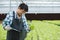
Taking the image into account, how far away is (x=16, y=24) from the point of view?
245 cm

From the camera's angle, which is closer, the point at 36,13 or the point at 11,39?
the point at 11,39

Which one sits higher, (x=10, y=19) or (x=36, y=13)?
(x=10, y=19)

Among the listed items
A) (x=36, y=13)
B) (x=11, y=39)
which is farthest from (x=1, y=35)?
(x=36, y=13)

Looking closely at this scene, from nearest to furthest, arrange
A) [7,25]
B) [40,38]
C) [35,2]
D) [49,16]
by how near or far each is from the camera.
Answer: [7,25] < [40,38] < [49,16] < [35,2]

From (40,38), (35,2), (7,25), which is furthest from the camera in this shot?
(35,2)

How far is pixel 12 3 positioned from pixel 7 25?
6005 millimetres

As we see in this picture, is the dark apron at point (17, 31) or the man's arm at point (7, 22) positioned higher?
the man's arm at point (7, 22)

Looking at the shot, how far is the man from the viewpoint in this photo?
94.2 inches

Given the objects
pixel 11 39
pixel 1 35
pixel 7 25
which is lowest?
pixel 1 35

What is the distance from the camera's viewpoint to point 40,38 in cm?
402

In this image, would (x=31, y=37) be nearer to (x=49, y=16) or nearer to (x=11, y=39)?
Answer: (x=11, y=39)

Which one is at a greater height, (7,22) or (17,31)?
(7,22)

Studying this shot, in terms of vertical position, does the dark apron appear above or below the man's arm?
below

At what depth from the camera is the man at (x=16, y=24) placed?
7.85 feet
